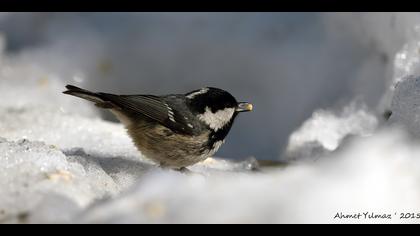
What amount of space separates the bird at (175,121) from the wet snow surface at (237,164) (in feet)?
0.37

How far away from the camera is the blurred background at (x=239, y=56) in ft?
12.3

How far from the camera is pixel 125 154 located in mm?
3047

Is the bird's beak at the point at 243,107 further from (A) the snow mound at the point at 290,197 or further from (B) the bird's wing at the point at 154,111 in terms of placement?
(A) the snow mound at the point at 290,197

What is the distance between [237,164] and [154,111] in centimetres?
64

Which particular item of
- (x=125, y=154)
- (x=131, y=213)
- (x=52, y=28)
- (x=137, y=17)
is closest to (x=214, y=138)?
(x=125, y=154)

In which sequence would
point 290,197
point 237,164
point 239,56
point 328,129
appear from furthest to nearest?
point 239,56, point 328,129, point 237,164, point 290,197

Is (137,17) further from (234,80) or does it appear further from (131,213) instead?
(131,213)

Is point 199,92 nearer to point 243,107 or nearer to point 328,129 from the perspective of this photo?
point 243,107

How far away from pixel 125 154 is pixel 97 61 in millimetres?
1282

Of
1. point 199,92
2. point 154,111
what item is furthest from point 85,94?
point 199,92

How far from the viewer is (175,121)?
2.75m

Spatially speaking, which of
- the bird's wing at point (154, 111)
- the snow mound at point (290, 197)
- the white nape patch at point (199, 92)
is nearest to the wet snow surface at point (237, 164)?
the snow mound at point (290, 197)

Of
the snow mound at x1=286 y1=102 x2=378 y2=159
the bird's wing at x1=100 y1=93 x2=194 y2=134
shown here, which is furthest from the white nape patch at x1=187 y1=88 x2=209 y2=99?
the snow mound at x1=286 y1=102 x2=378 y2=159

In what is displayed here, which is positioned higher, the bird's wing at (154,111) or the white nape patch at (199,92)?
the white nape patch at (199,92)
